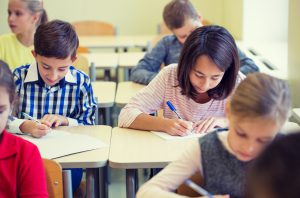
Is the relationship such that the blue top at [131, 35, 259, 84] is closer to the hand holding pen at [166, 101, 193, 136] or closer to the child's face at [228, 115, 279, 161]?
the hand holding pen at [166, 101, 193, 136]

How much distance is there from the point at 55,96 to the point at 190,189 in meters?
1.01

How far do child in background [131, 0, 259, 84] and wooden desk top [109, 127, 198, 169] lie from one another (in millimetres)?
1087

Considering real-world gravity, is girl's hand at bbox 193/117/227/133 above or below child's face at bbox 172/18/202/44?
below

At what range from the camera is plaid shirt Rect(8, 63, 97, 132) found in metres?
2.41

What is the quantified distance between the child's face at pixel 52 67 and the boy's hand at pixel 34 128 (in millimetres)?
239

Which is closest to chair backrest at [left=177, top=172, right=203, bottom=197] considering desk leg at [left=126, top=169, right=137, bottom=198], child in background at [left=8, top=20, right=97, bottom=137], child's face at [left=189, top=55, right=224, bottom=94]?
desk leg at [left=126, top=169, right=137, bottom=198]

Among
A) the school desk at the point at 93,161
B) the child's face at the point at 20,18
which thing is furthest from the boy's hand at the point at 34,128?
the child's face at the point at 20,18

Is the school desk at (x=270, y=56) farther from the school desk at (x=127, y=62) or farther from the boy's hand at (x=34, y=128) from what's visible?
the boy's hand at (x=34, y=128)

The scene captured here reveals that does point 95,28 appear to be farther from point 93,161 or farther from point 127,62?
point 93,161

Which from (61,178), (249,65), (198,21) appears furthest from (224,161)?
(198,21)

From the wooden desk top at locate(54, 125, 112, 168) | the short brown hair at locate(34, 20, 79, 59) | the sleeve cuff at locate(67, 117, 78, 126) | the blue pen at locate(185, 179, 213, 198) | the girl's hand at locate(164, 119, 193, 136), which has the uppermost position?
the short brown hair at locate(34, 20, 79, 59)

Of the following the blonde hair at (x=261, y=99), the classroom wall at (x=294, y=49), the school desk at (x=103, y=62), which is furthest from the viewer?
the school desk at (x=103, y=62)

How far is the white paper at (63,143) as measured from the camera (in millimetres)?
1968

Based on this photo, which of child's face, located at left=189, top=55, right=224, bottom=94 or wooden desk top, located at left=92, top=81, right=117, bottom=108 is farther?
wooden desk top, located at left=92, top=81, right=117, bottom=108
